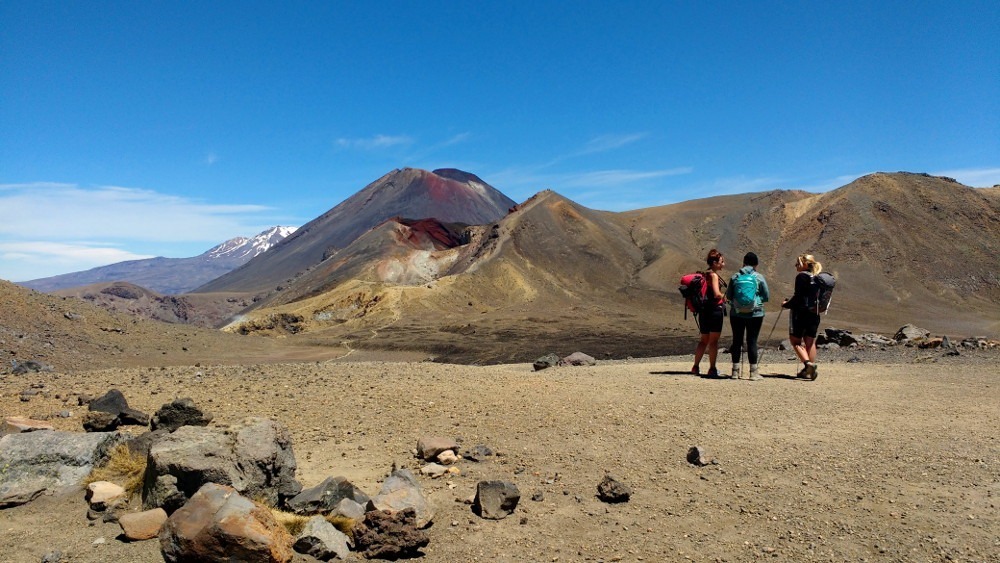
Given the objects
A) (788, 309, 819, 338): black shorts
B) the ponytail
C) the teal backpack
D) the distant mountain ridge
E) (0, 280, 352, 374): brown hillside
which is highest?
the distant mountain ridge

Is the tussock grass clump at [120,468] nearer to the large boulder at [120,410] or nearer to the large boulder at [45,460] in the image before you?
the large boulder at [45,460]

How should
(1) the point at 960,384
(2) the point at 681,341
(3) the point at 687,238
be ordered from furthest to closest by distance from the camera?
(3) the point at 687,238, (2) the point at 681,341, (1) the point at 960,384

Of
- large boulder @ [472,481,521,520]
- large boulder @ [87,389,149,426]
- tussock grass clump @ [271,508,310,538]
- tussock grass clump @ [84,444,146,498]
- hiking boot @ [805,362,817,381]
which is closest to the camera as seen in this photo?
tussock grass clump @ [271,508,310,538]

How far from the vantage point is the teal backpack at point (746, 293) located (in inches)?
356

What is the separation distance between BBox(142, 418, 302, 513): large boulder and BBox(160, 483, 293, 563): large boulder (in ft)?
1.88

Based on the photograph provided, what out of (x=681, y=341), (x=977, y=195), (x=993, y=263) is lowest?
(x=681, y=341)

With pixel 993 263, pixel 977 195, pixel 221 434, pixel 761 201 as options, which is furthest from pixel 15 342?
pixel 977 195

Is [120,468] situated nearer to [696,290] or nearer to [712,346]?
[712,346]

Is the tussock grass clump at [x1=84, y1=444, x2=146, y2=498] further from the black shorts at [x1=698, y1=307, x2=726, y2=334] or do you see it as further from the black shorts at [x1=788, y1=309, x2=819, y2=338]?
the black shorts at [x1=788, y1=309, x2=819, y2=338]

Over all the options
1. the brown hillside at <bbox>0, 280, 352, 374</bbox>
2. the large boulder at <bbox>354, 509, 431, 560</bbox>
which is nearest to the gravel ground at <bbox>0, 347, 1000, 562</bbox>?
the large boulder at <bbox>354, 509, 431, 560</bbox>

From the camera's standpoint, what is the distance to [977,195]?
228ft

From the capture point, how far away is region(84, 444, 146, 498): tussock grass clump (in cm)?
504

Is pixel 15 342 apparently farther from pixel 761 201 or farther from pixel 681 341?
pixel 761 201

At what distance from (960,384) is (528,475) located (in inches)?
280
